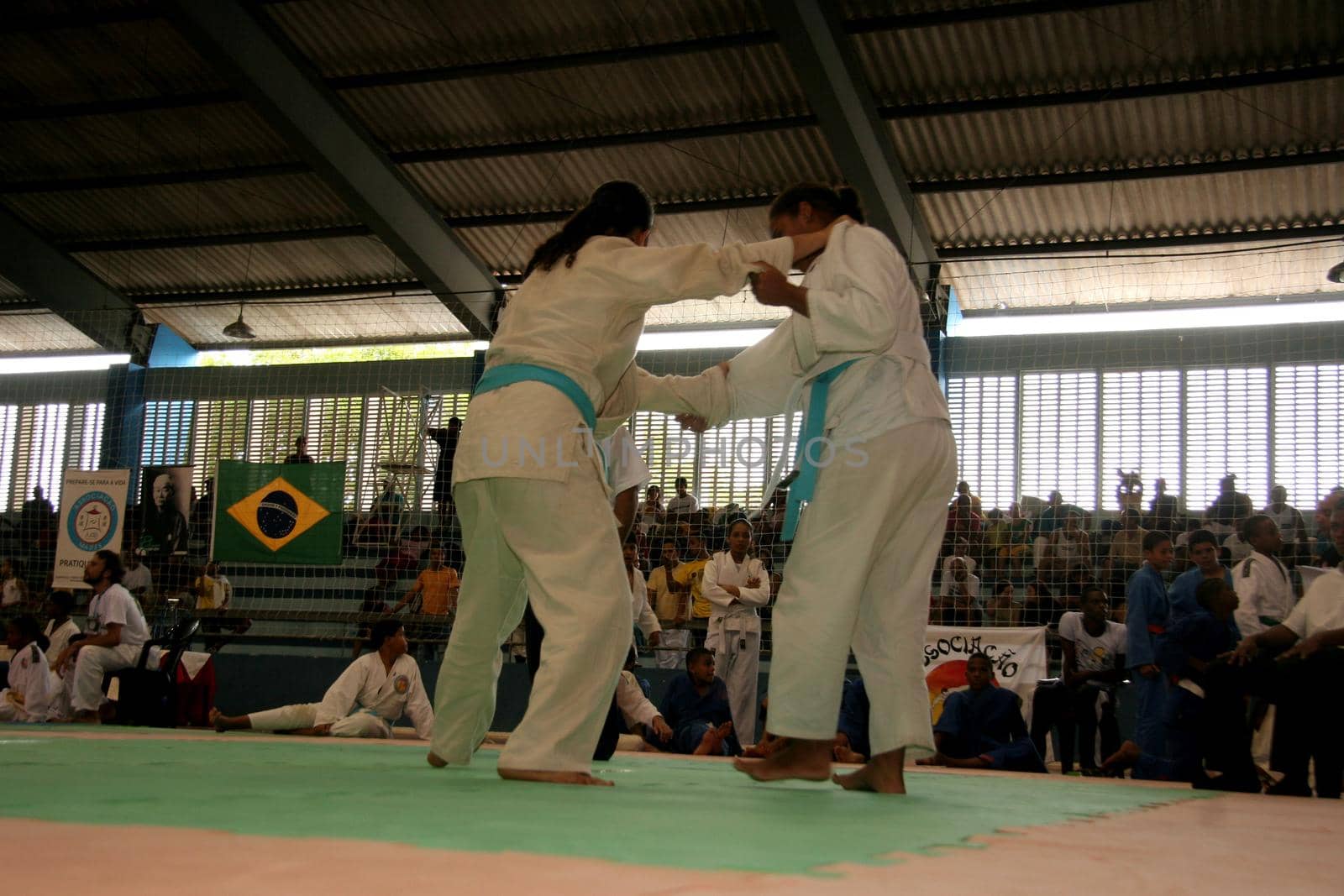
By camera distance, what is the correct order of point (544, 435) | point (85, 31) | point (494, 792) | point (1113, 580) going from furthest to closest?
1. point (85, 31)
2. point (1113, 580)
3. point (544, 435)
4. point (494, 792)

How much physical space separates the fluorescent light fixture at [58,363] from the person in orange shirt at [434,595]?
7.59 metres

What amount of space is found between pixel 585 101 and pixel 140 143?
5.11 meters

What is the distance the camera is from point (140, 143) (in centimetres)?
1293

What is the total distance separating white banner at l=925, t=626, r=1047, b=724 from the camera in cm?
808

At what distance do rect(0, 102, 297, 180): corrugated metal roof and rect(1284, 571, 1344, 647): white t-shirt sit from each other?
1084cm

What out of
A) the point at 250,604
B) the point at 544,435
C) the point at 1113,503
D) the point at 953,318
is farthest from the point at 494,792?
the point at 953,318

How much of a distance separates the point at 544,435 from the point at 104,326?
14169mm

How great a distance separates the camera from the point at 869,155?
1071cm

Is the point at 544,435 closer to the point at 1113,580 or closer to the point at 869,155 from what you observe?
the point at 1113,580

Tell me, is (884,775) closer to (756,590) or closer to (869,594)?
(869,594)

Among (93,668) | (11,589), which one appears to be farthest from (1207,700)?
(11,589)

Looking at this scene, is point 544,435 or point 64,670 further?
point 64,670

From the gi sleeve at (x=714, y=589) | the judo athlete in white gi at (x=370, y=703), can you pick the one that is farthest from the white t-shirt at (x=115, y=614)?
the gi sleeve at (x=714, y=589)

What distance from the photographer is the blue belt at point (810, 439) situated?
9.52 ft
